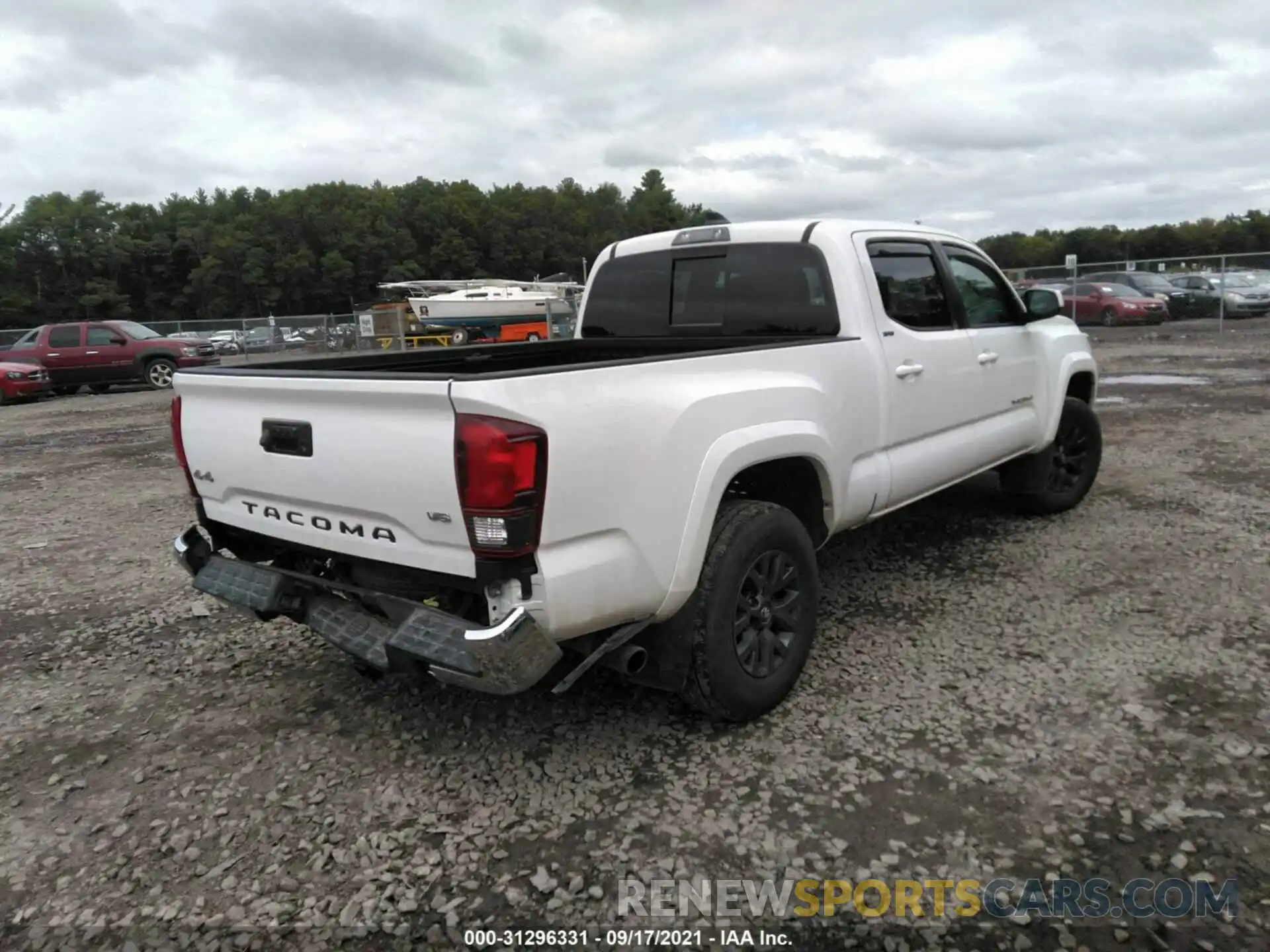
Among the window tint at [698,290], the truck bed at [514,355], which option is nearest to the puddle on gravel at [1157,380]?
the window tint at [698,290]

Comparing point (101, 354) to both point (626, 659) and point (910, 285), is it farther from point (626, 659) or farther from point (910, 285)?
point (626, 659)

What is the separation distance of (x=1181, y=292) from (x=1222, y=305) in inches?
138

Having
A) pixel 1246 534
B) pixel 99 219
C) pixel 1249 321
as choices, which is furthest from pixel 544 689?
pixel 99 219

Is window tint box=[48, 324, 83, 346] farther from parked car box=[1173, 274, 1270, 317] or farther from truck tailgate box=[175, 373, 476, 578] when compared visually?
parked car box=[1173, 274, 1270, 317]

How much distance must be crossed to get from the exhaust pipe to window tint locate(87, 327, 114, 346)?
1996 centimetres

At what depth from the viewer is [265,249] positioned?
8488cm

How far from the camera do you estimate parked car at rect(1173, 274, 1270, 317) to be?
22.3 m

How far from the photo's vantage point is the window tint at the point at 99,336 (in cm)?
1894

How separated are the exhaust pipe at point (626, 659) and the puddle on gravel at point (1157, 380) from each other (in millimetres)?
12031

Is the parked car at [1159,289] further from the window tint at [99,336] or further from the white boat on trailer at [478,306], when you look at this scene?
the window tint at [99,336]

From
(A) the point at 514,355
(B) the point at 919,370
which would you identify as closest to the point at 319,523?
(A) the point at 514,355

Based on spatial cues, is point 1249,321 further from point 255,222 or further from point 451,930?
point 255,222

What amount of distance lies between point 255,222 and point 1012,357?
94593 mm

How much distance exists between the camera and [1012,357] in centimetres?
509
